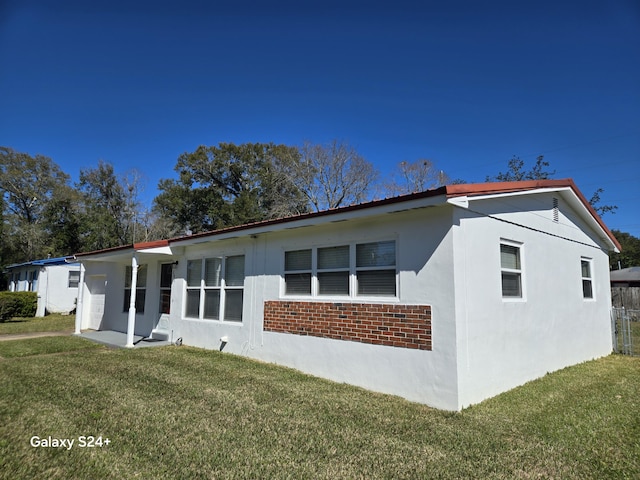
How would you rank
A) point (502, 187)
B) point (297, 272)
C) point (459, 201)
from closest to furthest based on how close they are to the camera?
point (459, 201), point (502, 187), point (297, 272)

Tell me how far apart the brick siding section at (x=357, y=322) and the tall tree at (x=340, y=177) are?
24.4 meters

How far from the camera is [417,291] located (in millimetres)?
5855

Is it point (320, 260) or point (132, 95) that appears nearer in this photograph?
point (320, 260)

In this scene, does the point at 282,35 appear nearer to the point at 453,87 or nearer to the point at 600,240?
the point at 453,87

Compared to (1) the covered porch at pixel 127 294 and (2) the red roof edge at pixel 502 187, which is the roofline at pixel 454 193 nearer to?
(2) the red roof edge at pixel 502 187

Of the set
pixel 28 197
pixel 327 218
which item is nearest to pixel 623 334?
pixel 327 218

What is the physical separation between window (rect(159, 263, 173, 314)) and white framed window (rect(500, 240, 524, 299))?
910cm

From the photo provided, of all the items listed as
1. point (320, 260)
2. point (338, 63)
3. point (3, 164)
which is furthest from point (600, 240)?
point (3, 164)

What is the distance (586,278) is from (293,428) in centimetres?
937

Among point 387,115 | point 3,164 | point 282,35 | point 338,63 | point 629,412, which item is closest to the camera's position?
point 629,412

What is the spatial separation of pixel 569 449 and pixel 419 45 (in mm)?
10914

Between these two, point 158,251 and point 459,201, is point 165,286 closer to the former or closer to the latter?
point 158,251

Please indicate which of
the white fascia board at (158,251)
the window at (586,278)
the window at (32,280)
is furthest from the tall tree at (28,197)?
the window at (586,278)

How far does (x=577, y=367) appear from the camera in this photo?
8461mm
